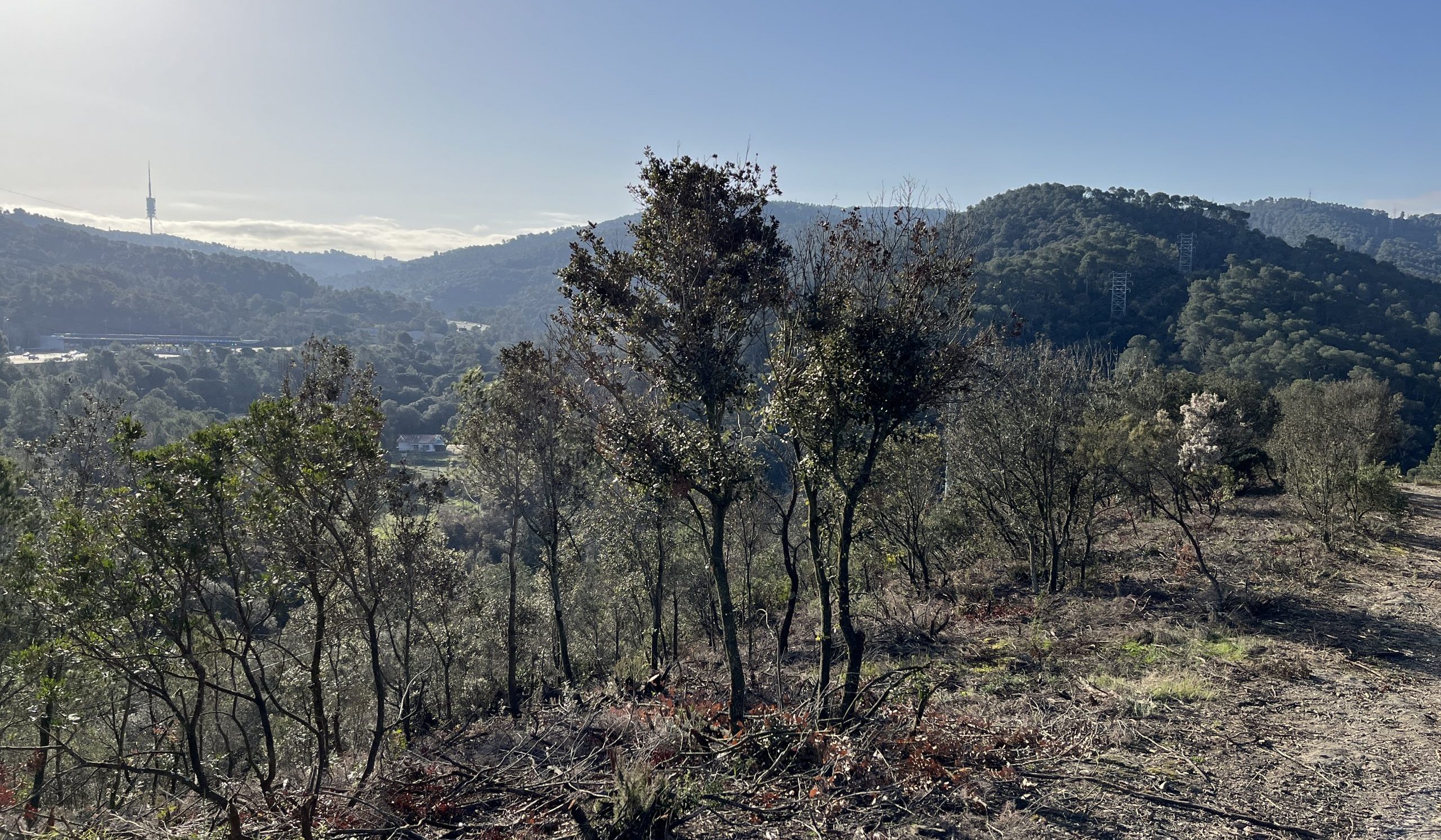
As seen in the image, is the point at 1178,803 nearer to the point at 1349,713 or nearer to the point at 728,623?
the point at 1349,713

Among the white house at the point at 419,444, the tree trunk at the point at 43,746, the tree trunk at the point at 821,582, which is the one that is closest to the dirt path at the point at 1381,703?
the tree trunk at the point at 821,582

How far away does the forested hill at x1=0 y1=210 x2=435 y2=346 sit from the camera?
117 m

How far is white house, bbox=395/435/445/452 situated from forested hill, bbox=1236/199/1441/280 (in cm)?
15195

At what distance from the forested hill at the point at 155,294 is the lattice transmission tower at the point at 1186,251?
130m

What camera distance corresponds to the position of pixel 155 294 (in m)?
135

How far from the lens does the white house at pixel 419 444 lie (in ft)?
254

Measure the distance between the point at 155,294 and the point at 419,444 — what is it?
3816 inches

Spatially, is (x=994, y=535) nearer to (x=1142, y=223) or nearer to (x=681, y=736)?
(x=681, y=736)

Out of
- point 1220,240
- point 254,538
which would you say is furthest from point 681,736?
point 1220,240

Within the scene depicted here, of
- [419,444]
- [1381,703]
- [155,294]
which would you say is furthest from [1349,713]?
[155,294]

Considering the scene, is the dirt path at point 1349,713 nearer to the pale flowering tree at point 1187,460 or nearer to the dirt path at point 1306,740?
the dirt path at point 1306,740

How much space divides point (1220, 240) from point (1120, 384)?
7444cm

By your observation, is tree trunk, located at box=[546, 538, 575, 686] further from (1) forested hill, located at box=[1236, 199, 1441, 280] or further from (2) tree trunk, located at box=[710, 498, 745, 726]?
(1) forested hill, located at box=[1236, 199, 1441, 280]

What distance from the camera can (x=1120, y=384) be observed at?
86.6 feet
